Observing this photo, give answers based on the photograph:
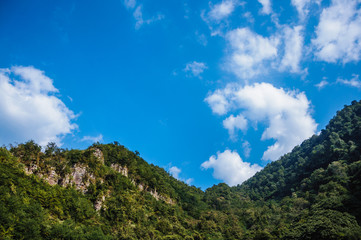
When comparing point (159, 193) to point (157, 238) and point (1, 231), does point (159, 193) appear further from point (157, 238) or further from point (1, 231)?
point (1, 231)

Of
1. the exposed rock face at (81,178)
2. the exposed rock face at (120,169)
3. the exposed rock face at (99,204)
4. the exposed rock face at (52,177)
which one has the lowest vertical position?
the exposed rock face at (99,204)

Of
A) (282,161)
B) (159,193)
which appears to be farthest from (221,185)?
(159,193)

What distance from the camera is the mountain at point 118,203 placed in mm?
34531

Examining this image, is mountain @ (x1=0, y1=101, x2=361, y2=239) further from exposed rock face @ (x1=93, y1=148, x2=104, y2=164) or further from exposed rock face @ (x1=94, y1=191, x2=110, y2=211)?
exposed rock face @ (x1=93, y1=148, x2=104, y2=164)

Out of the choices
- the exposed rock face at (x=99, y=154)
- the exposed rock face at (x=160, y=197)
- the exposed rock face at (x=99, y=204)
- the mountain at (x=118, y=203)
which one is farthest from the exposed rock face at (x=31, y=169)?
the exposed rock face at (x=160, y=197)

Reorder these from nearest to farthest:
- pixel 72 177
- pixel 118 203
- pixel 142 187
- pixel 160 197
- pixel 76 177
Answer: pixel 72 177
pixel 76 177
pixel 118 203
pixel 142 187
pixel 160 197

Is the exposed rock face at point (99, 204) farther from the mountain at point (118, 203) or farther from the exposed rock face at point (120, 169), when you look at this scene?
the exposed rock face at point (120, 169)

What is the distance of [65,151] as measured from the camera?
57312mm

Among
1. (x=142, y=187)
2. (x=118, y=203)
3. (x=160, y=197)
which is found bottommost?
(x=118, y=203)

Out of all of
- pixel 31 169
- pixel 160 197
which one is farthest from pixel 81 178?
pixel 160 197

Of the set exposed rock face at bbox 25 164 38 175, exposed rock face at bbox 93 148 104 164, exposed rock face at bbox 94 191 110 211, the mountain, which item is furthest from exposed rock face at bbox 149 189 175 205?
exposed rock face at bbox 25 164 38 175

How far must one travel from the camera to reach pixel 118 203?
58.8 m

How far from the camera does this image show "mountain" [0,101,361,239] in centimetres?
3453

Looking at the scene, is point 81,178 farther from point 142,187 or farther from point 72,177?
point 142,187
